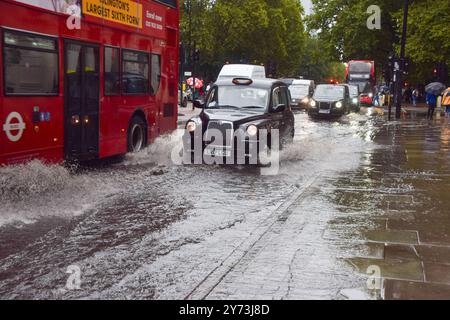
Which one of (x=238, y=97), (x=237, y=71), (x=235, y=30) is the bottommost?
(x=238, y=97)

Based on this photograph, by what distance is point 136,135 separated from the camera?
13102 millimetres

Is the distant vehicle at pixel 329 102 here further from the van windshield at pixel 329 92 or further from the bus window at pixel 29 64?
the bus window at pixel 29 64

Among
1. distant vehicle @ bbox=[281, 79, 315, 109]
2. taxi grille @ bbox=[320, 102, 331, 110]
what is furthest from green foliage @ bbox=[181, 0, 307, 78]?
taxi grille @ bbox=[320, 102, 331, 110]

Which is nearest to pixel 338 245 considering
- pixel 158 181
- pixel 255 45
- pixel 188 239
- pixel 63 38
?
pixel 188 239

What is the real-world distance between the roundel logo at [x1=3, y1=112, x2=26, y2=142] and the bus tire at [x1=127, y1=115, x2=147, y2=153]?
13.2 ft

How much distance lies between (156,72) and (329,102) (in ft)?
57.1

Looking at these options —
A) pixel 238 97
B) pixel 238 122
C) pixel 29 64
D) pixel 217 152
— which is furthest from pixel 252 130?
pixel 29 64

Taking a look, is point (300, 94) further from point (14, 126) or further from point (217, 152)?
point (14, 126)

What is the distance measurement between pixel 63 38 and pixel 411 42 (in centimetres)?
2809

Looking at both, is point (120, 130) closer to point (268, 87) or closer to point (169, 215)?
point (268, 87)

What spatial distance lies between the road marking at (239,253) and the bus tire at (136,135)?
4628 millimetres

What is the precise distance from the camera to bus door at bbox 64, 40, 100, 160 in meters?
9.98

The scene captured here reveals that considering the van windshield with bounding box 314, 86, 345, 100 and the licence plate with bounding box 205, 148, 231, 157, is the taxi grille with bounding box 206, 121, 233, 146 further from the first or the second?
the van windshield with bounding box 314, 86, 345, 100
